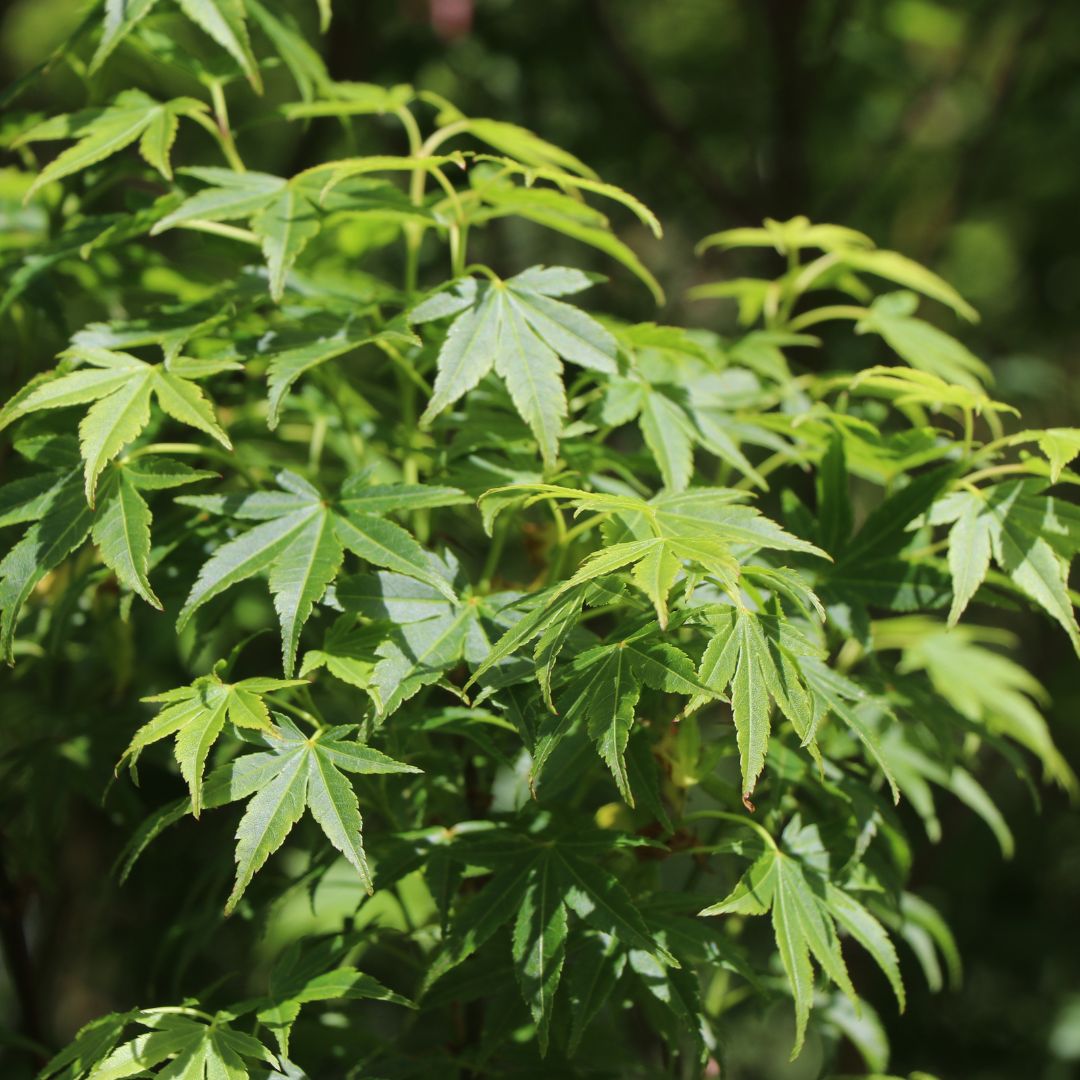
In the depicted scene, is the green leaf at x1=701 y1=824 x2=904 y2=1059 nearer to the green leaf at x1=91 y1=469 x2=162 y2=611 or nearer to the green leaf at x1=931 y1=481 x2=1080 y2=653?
the green leaf at x1=931 y1=481 x2=1080 y2=653

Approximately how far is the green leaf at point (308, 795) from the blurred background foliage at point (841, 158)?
0.92 metres

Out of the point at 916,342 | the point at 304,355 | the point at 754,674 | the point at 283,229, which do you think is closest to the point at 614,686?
the point at 754,674

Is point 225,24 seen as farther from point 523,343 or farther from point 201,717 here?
point 201,717

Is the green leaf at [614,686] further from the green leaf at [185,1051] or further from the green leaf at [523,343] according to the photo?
the green leaf at [185,1051]

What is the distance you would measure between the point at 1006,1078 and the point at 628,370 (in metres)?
2.06

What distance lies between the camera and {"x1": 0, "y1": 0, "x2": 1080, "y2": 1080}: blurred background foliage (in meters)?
2.08

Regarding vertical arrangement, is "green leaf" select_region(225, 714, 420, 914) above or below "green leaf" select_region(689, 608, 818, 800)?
below

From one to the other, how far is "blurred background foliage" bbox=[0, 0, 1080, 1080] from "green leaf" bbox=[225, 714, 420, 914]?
0.92 metres

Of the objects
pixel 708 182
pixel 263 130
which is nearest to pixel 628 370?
pixel 708 182

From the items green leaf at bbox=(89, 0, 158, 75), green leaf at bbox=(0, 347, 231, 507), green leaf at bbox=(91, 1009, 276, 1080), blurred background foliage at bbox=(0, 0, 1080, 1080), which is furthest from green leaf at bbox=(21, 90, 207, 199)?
blurred background foliage at bbox=(0, 0, 1080, 1080)

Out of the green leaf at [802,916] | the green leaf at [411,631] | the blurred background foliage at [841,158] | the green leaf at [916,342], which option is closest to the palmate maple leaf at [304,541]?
the green leaf at [411,631]

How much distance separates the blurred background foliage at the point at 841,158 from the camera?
2.08m

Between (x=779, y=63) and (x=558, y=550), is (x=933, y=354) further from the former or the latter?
(x=779, y=63)

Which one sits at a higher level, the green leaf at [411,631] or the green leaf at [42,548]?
the green leaf at [42,548]
